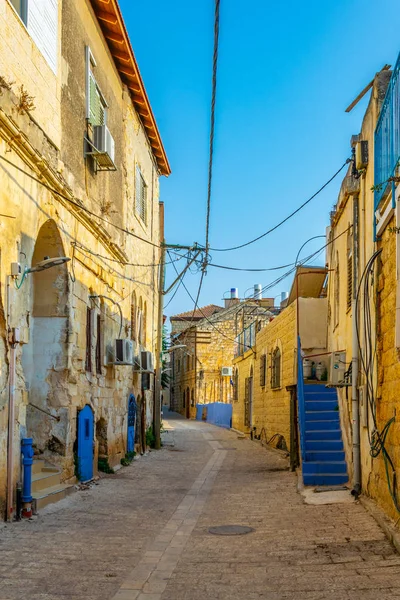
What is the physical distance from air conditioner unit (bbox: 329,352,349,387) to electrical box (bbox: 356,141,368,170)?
3.17 metres

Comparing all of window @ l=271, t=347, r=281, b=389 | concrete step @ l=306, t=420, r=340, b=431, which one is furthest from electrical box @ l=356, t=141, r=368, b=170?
window @ l=271, t=347, r=281, b=389

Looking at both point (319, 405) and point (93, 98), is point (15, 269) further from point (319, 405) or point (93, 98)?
point (319, 405)

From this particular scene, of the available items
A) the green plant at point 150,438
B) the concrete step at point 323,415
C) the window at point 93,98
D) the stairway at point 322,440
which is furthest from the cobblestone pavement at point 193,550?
the green plant at point 150,438

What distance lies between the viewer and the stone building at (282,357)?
16.0m

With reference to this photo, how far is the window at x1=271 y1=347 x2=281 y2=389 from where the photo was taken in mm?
19453

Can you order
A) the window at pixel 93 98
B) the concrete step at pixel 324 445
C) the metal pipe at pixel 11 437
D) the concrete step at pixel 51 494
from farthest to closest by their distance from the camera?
the window at pixel 93 98, the concrete step at pixel 324 445, the concrete step at pixel 51 494, the metal pipe at pixel 11 437

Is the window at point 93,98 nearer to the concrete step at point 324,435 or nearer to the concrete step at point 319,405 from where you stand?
the concrete step at point 319,405

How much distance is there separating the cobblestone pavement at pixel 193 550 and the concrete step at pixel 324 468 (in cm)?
44

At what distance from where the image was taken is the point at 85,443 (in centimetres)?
1187

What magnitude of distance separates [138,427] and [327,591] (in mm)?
13833

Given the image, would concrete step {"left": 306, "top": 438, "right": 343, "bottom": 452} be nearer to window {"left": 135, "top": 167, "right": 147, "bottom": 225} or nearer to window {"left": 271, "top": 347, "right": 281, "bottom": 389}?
window {"left": 271, "top": 347, "right": 281, "bottom": 389}

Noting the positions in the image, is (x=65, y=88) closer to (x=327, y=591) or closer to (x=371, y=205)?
(x=371, y=205)

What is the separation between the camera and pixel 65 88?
36.5 feet

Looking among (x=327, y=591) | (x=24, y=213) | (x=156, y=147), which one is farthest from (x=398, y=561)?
(x=156, y=147)
